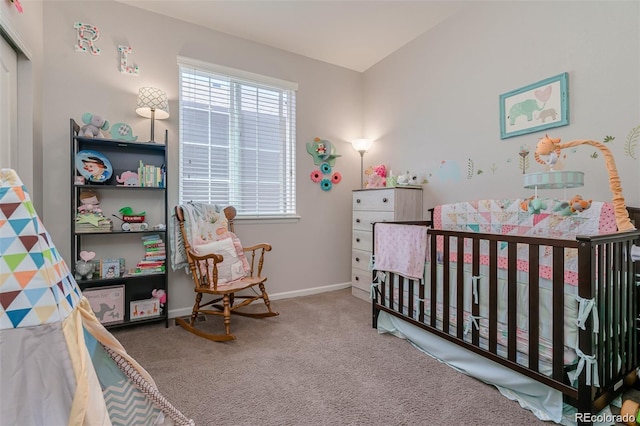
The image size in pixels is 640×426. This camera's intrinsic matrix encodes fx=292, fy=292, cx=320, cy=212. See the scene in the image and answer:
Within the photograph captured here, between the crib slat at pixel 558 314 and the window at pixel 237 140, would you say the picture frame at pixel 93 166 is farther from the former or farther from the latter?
the crib slat at pixel 558 314

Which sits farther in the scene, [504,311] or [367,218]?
[367,218]

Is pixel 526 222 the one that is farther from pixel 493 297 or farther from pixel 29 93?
pixel 29 93

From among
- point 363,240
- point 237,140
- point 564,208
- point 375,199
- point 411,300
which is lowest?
point 411,300

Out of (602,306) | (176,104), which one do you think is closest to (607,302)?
(602,306)

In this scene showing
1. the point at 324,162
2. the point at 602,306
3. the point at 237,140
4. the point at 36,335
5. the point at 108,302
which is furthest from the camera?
the point at 324,162

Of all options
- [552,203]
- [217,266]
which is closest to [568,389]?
[552,203]

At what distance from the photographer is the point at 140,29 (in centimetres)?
255

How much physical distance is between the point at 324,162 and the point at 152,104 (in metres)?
1.81

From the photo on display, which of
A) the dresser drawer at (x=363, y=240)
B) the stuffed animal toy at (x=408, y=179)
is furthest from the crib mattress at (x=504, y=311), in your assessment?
the stuffed animal toy at (x=408, y=179)

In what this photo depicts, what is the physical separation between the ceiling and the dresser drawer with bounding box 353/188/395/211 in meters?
1.58

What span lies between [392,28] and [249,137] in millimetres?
1784

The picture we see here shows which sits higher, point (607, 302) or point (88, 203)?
point (88, 203)

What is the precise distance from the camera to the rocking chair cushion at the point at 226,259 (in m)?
2.41

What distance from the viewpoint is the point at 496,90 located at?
236 centimetres
